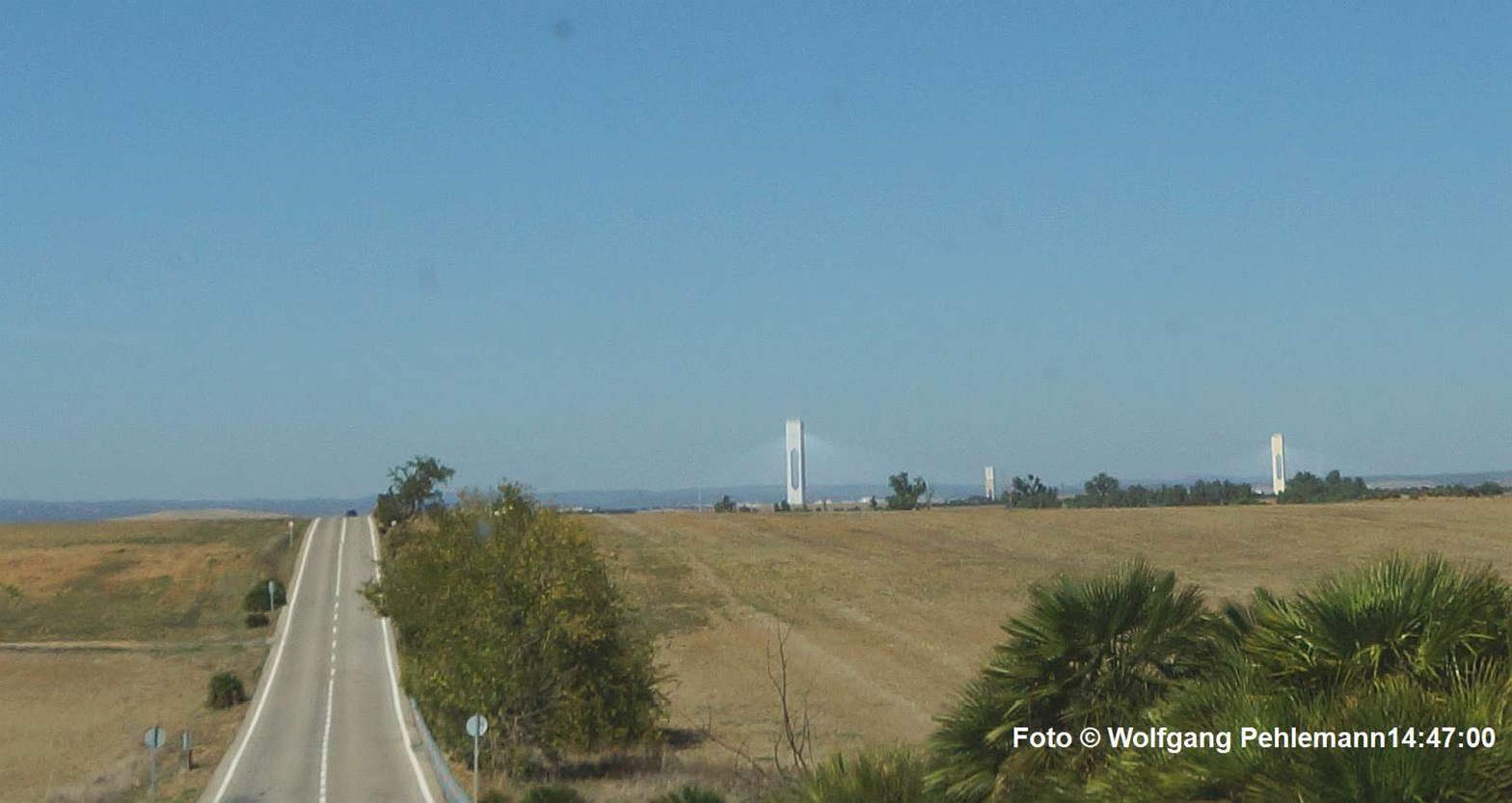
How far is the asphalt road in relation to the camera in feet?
107

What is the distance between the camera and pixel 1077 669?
39.4 ft

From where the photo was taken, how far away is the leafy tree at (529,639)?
108ft

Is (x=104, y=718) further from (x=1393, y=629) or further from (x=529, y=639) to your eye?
(x=1393, y=629)

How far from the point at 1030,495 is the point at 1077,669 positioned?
5881 inches

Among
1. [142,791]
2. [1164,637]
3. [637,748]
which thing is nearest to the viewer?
[1164,637]

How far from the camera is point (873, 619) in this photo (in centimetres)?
5944

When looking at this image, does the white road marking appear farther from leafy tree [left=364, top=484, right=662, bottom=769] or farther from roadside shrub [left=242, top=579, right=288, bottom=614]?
leafy tree [left=364, top=484, right=662, bottom=769]

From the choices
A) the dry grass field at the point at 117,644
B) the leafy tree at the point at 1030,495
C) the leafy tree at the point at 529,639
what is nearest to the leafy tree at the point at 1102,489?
the leafy tree at the point at 1030,495

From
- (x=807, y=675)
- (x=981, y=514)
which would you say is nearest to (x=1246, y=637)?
(x=807, y=675)

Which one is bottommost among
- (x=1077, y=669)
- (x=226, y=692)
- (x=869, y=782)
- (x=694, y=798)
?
(x=226, y=692)

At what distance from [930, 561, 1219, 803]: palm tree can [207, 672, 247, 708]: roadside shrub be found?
1638 inches

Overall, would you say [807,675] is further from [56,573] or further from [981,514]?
[981,514]

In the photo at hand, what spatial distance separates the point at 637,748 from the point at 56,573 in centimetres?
6390

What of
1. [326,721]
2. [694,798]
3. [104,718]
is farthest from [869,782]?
[104,718]
